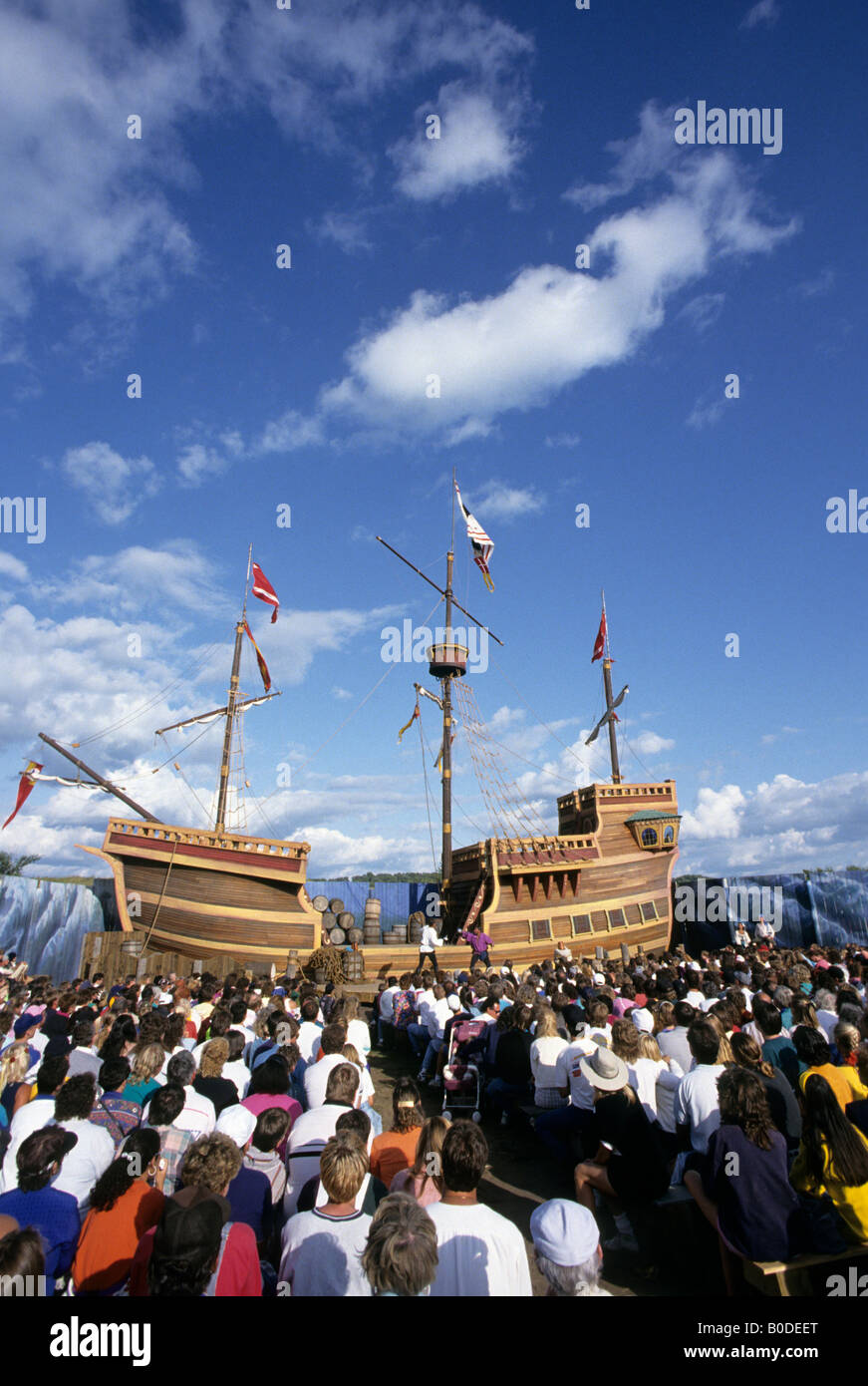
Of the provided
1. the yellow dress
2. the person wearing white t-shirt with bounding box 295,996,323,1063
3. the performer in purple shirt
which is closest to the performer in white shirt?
the performer in purple shirt

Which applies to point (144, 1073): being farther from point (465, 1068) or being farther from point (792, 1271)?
point (792, 1271)

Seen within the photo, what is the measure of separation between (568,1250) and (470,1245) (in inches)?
16.7

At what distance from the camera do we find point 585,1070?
18.9 ft

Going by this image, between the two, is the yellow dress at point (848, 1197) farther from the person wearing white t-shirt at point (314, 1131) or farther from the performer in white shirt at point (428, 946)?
the performer in white shirt at point (428, 946)

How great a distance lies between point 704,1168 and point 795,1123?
144 centimetres

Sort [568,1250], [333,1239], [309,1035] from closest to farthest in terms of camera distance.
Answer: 1. [568,1250]
2. [333,1239]
3. [309,1035]

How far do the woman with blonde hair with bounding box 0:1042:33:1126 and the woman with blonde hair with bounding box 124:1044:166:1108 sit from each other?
1120 millimetres

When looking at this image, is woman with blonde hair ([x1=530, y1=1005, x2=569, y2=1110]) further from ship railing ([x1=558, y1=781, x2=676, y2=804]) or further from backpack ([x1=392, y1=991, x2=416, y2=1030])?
ship railing ([x1=558, y1=781, x2=676, y2=804])

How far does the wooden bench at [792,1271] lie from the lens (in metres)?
3.83

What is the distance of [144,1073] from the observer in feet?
17.6

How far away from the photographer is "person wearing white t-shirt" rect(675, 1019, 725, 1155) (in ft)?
17.1

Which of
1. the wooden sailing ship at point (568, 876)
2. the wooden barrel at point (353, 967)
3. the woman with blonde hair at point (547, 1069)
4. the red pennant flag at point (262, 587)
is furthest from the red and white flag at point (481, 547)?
the woman with blonde hair at point (547, 1069)

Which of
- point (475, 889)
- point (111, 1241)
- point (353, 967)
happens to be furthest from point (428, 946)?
point (111, 1241)
